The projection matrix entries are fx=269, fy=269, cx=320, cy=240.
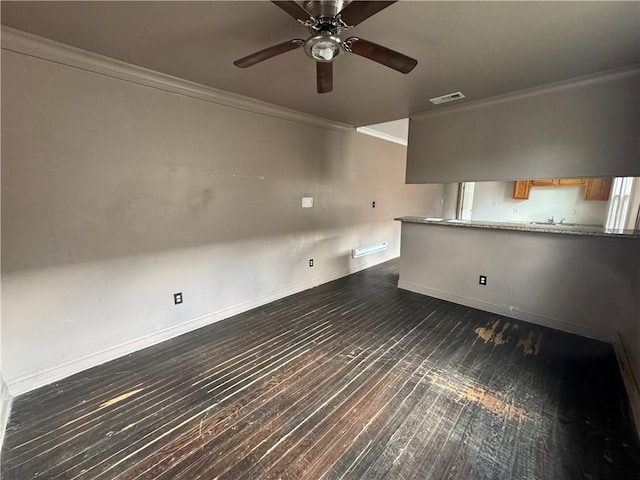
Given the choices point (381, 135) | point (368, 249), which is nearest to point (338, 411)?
point (368, 249)

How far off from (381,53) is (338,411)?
219cm

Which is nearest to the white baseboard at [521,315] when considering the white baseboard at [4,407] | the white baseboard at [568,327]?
the white baseboard at [568,327]

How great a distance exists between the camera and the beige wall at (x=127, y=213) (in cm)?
180

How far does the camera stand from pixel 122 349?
2.26 m

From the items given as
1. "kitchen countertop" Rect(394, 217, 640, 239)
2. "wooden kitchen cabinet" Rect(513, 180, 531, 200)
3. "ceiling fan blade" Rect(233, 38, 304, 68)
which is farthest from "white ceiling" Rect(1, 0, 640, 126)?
"wooden kitchen cabinet" Rect(513, 180, 531, 200)

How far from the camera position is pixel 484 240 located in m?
3.14

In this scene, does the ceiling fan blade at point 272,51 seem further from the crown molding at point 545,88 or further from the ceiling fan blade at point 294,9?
the crown molding at point 545,88

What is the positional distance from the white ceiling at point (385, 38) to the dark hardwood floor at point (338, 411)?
2.34 meters

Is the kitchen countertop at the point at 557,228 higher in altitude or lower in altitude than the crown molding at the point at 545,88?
lower

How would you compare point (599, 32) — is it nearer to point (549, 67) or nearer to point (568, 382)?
point (549, 67)

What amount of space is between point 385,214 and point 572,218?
356 centimetres

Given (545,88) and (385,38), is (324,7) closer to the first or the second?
(385,38)

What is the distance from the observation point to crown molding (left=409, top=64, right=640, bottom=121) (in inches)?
85.7

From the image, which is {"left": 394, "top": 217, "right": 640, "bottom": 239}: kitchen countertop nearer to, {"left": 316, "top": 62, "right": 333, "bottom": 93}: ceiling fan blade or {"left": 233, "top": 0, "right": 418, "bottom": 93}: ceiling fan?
{"left": 233, "top": 0, "right": 418, "bottom": 93}: ceiling fan
